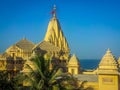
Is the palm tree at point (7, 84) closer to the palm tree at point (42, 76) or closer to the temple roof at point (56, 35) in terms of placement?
the palm tree at point (42, 76)

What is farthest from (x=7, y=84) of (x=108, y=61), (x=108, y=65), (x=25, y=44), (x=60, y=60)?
(x=25, y=44)

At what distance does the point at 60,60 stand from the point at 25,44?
6.39 metres

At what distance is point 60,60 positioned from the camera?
55281 mm

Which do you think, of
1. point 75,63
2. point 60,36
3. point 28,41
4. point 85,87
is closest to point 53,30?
point 60,36

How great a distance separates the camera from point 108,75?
127ft

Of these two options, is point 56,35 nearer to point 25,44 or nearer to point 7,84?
point 25,44

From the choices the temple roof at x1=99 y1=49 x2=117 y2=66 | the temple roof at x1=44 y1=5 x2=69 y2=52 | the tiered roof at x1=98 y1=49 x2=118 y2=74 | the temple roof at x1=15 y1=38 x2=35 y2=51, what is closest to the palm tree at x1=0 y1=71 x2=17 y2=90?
the tiered roof at x1=98 y1=49 x2=118 y2=74

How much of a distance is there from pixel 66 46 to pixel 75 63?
38.7 ft

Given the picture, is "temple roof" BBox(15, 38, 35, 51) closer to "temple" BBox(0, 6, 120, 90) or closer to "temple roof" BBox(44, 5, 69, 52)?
"temple" BBox(0, 6, 120, 90)

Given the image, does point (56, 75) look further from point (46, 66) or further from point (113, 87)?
point (113, 87)

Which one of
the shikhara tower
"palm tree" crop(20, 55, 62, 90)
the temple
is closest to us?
"palm tree" crop(20, 55, 62, 90)

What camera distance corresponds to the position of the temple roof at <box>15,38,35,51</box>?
54.8 m

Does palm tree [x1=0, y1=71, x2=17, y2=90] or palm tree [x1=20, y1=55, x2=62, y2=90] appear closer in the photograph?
palm tree [x1=20, y1=55, x2=62, y2=90]

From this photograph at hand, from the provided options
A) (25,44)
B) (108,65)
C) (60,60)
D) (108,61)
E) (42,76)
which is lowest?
(42,76)
